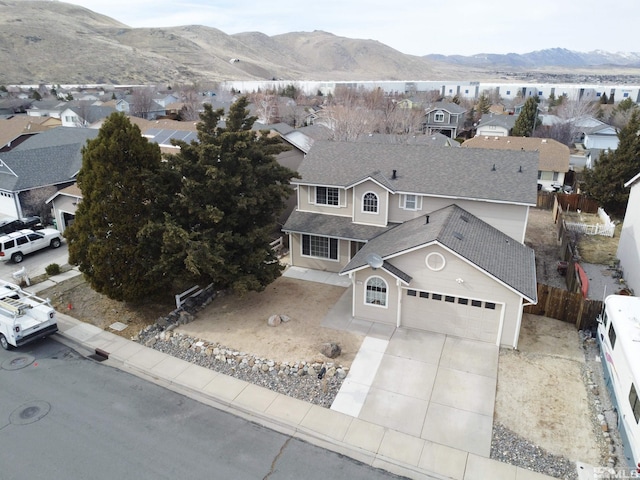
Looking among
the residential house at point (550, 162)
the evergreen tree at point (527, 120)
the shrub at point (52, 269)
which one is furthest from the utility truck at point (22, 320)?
the evergreen tree at point (527, 120)

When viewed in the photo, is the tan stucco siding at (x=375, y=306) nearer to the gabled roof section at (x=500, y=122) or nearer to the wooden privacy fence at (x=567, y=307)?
the wooden privacy fence at (x=567, y=307)

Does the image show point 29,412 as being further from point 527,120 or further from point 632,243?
point 527,120

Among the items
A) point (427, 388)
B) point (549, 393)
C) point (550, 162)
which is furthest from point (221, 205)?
point (550, 162)

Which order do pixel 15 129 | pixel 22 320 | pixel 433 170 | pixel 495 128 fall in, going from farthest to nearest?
pixel 495 128
pixel 15 129
pixel 433 170
pixel 22 320

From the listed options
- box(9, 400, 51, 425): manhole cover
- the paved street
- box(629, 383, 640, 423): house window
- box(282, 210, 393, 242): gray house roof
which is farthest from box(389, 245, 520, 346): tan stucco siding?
box(9, 400, 51, 425): manhole cover

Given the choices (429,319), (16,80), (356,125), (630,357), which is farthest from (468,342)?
(16,80)

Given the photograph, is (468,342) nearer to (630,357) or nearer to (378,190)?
(630,357)
